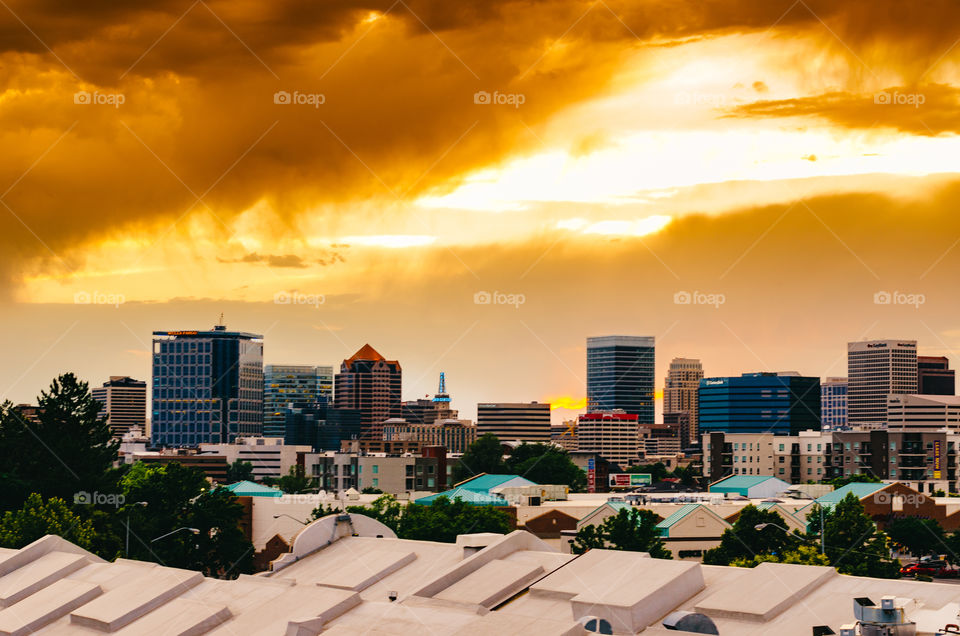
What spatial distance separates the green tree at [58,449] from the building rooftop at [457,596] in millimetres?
37810

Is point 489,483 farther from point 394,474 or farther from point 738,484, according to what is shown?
point 394,474

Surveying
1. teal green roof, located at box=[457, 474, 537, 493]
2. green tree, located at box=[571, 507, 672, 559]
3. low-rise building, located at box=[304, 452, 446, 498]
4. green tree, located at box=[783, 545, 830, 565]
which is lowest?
low-rise building, located at box=[304, 452, 446, 498]

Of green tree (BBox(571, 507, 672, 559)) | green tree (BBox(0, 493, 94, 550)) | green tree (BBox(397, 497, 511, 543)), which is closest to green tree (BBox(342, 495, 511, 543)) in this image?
green tree (BBox(397, 497, 511, 543))

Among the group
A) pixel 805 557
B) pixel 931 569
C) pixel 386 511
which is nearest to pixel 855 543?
pixel 805 557

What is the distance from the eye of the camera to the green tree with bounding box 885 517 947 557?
108 m

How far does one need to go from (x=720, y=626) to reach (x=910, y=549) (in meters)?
87.7

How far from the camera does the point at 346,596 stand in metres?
31.4

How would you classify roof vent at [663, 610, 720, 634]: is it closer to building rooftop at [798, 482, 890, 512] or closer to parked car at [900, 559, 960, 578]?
parked car at [900, 559, 960, 578]

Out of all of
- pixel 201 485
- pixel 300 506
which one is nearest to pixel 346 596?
pixel 201 485

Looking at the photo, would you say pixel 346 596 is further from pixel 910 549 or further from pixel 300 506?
pixel 910 549

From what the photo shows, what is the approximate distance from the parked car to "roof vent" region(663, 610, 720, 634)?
69.4 m

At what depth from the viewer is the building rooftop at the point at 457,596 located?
2897 centimetres

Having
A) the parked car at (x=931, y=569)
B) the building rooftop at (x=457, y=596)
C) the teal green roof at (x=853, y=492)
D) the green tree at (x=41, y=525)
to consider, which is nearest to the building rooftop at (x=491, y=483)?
the teal green roof at (x=853, y=492)

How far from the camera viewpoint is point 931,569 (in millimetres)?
96312
